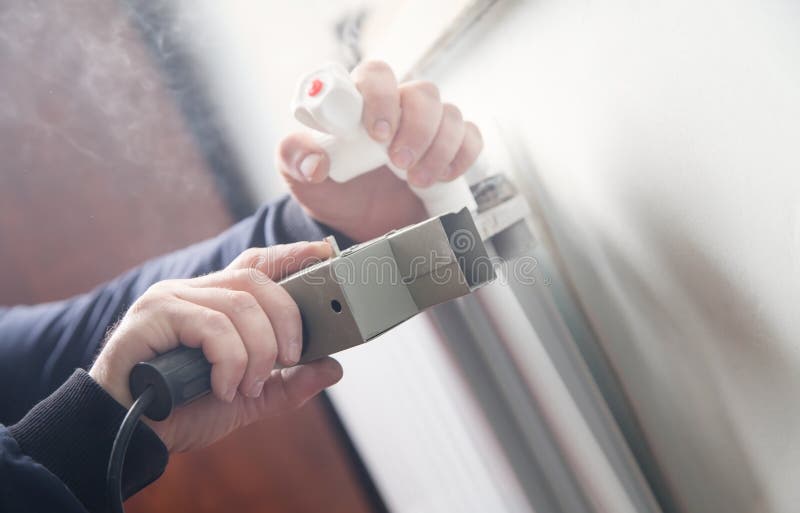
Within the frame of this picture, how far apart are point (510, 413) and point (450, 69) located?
Result: 1.15ft

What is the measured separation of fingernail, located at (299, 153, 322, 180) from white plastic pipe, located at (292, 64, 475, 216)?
0.04 feet

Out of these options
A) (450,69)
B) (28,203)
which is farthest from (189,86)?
(450,69)

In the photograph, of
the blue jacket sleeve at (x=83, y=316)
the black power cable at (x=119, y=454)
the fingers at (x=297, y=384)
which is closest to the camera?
the black power cable at (x=119, y=454)

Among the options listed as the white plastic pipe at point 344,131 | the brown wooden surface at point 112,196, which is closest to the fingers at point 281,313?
the white plastic pipe at point 344,131

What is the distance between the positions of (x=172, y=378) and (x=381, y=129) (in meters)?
0.24

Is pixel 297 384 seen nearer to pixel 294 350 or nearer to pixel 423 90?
pixel 294 350

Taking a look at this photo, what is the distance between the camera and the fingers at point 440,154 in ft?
1.55

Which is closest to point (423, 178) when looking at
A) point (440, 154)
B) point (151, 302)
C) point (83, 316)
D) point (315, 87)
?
point (440, 154)

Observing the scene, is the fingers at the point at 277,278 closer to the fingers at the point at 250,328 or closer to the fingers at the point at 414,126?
the fingers at the point at 250,328

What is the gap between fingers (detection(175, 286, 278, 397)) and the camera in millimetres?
340

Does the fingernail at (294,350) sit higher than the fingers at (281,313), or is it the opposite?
the fingers at (281,313)

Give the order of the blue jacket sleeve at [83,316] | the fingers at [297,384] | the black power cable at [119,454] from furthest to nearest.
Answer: the blue jacket sleeve at [83,316] → the fingers at [297,384] → the black power cable at [119,454]

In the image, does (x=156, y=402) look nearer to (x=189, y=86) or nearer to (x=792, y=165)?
(x=792, y=165)

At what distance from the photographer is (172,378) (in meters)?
0.32
